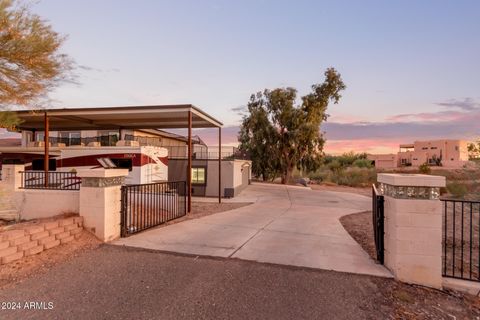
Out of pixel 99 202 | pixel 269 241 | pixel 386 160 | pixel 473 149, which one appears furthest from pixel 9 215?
pixel 386 160

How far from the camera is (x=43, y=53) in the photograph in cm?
962

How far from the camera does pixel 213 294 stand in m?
4.10

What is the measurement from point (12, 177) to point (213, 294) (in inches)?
362

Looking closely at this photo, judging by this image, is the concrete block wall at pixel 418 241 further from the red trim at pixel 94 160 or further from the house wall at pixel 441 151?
the house wall at pixel 441 151

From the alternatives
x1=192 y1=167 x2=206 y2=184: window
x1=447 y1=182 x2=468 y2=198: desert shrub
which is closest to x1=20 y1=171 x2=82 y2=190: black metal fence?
x1=192 y1=167 x2=206 y2=184: window

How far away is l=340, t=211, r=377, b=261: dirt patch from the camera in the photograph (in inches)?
283

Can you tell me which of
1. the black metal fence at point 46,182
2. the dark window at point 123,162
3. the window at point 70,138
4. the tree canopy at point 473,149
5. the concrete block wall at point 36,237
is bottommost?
the concrete block wall at point 36,237

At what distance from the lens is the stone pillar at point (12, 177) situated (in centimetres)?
940

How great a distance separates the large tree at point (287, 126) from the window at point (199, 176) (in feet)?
38.7

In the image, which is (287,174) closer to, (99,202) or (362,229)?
(362,229)

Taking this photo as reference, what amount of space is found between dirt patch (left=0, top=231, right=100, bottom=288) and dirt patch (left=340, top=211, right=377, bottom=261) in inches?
251

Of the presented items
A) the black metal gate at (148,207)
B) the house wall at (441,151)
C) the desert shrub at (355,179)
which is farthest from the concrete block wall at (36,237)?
the house wall at (441,151)

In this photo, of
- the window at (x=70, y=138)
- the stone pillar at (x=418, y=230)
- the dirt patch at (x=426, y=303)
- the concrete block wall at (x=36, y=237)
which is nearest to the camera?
the dirt patch at (x=426, y=303)

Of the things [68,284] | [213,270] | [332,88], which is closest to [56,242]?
[68,284]
